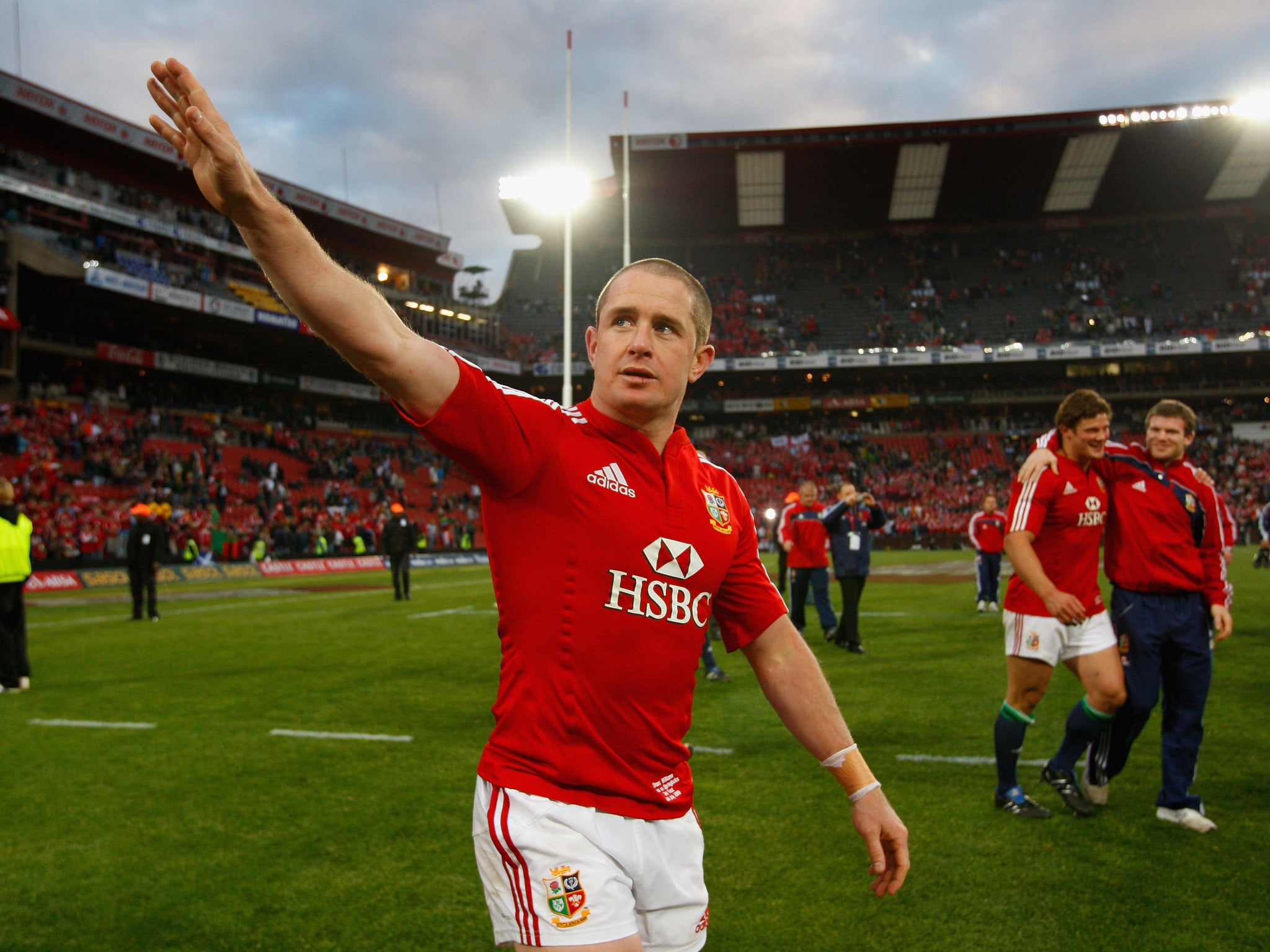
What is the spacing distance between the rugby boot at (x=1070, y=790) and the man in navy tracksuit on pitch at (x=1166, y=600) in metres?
0.13

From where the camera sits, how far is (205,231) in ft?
141

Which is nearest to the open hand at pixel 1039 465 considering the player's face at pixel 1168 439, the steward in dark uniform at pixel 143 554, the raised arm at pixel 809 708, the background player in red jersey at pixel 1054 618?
the background player in red jersey at pixel 1054 618

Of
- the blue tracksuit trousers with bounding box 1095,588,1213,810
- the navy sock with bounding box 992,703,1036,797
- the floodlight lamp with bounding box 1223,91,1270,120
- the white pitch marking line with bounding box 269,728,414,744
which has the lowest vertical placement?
the white pitch marking line with bounding box 269,728,414,744

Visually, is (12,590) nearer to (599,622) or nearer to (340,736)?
(340,736)

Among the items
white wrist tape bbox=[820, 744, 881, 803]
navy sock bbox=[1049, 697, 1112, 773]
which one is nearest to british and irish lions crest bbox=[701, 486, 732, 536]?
white wrist tape bbox=[820, 744, 881, 803]

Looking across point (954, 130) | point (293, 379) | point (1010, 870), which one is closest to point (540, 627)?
point (1010, 870)

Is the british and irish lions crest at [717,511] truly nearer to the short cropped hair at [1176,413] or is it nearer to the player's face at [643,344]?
the player's face at [643,344]

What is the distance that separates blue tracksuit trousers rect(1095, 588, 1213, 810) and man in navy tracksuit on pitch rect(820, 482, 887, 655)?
19.9ft

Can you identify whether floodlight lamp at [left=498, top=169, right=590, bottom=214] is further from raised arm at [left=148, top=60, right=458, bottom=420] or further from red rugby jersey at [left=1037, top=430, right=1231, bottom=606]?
raised arm at [left=148, top=60, right=458, bottom=420]

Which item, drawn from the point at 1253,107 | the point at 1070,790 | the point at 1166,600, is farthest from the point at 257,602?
the point at 1253,107

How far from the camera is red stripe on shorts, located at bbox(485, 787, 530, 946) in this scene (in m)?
1.95

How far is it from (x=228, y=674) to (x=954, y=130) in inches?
1870

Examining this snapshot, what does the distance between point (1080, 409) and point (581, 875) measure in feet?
14.7

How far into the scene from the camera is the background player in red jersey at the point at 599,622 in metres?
1.92
